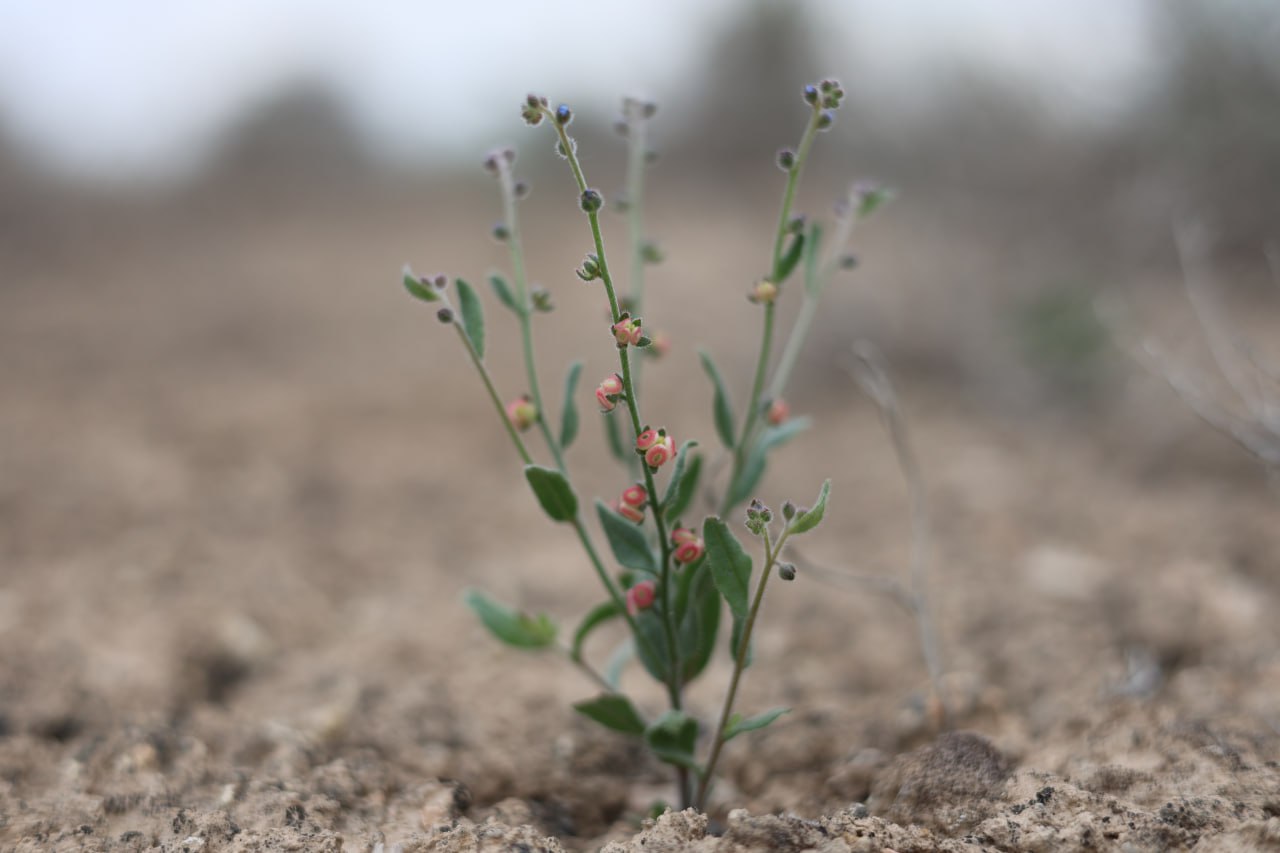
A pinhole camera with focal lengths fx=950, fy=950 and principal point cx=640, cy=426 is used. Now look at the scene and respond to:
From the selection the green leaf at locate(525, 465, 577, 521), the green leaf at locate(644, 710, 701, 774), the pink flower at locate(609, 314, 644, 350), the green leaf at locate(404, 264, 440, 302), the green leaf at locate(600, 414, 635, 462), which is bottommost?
the green leaf at locate(644, 710, 701, 774)

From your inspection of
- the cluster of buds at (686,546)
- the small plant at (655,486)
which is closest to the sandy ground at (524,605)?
the small plant at (655,486)

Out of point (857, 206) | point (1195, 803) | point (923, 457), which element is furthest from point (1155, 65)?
point (1195, 803)

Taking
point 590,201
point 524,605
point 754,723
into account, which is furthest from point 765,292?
point 524,605

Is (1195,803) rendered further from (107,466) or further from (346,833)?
(107,466)

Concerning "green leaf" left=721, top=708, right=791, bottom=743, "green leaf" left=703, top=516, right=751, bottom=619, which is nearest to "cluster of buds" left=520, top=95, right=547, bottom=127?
"green leaf" left=703, top=516, right=751, bottom=619

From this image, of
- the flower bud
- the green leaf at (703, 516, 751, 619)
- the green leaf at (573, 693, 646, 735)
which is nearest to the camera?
the green leaf at (703, 516, 751, 619)

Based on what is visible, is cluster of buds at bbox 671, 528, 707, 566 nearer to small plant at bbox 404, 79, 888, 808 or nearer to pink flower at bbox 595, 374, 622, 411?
small plant at bbox 404, 79, 888, 808

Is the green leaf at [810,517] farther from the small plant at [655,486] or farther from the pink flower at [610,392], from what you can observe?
the pink flower at [610,392]
